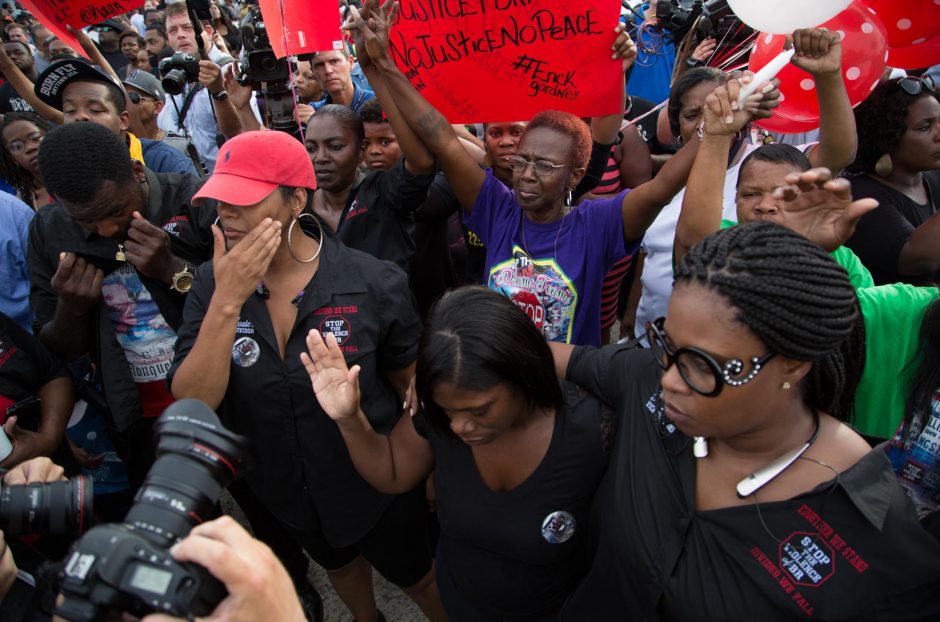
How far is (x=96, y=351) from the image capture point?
2.65 m

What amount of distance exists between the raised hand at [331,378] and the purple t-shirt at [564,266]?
2.62ft

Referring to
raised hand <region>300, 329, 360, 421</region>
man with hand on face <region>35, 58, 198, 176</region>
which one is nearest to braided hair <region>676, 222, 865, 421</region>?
raised hand <region>300, 329, 360, 421</region>

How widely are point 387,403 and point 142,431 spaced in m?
1.34

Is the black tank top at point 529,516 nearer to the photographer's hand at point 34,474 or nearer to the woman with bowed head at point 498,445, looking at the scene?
the woman with bowed head at point 498,445

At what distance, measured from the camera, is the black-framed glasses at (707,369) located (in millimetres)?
1248

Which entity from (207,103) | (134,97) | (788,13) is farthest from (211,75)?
(788,13)

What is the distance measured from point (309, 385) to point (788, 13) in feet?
6.61

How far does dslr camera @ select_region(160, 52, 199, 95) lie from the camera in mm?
3713

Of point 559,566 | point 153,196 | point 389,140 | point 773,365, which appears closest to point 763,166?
point 773,365

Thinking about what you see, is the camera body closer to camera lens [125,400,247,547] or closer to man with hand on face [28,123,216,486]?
camera lens [125,400,247,547]

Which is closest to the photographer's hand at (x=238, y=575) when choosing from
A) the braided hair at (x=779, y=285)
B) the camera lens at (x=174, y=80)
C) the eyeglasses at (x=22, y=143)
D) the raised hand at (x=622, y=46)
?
the braided hair at (x=779, y=285)

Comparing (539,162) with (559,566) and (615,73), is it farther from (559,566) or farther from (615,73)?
(559,566)

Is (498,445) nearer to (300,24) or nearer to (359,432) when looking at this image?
(359,432)

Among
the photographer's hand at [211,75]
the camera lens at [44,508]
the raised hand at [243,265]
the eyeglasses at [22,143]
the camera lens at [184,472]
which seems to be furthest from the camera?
the eyeglasses at [22,143]
